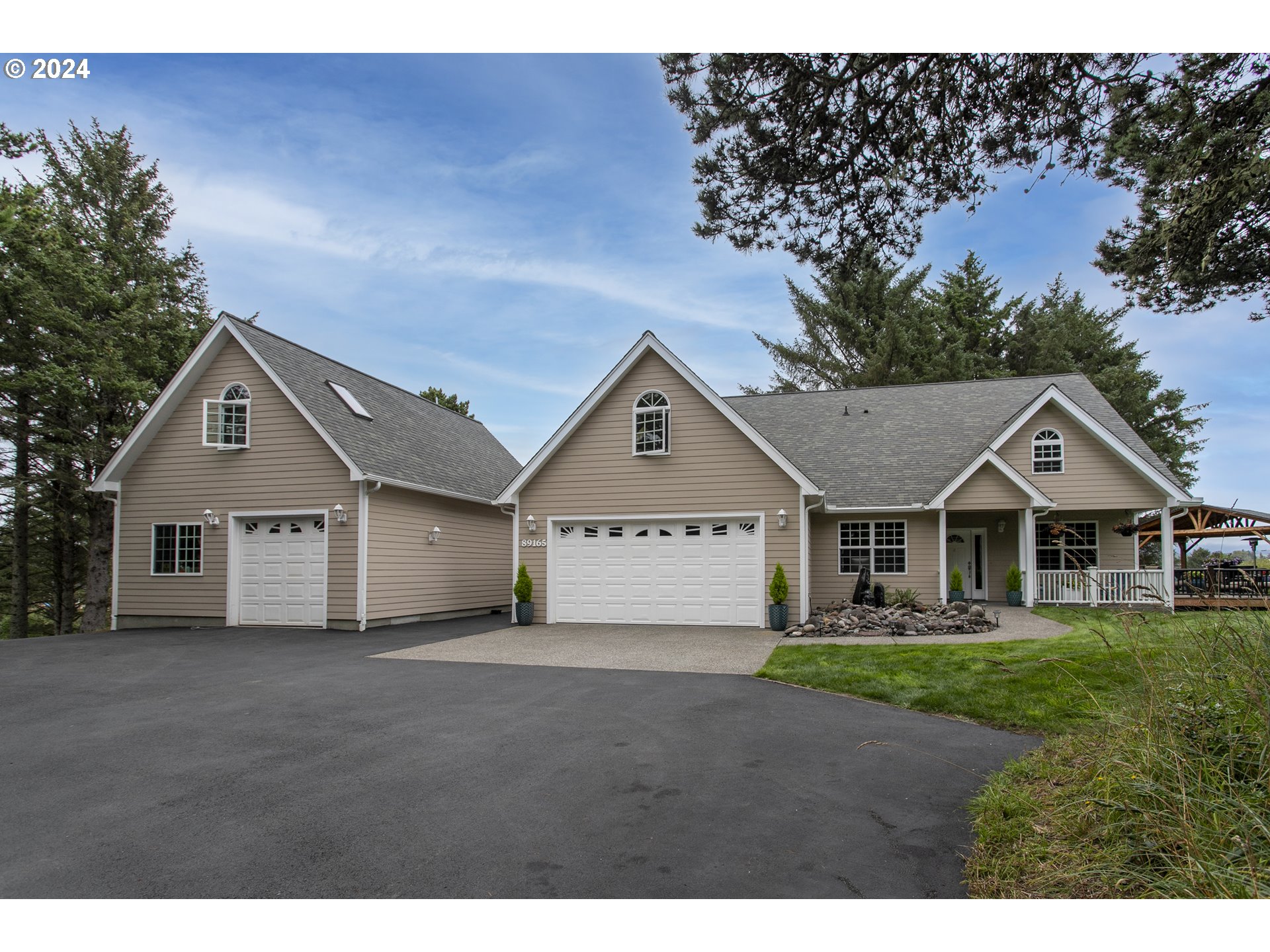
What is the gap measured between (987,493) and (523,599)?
10.8 m

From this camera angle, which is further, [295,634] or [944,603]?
[944,603]

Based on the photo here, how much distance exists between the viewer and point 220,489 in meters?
15.6

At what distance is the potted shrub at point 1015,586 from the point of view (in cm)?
1748

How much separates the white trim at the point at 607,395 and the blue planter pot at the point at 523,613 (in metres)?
2.30

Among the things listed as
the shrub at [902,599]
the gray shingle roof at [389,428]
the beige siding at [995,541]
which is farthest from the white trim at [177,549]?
the beige siding at [995,541]

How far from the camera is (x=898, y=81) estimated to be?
6941mm

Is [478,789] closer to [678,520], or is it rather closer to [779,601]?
[779,601]

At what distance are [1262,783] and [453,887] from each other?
3612 millimetres

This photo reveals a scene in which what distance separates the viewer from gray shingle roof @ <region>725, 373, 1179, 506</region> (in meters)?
17.4

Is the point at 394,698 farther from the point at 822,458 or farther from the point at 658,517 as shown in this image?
the point at 822,458

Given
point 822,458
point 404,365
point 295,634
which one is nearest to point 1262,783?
point 295,634

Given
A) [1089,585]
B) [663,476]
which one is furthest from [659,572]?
[1089,585]

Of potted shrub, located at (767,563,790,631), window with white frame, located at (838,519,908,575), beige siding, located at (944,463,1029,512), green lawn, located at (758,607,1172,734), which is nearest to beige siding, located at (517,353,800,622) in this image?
potted shrub, located at (767,563,790,631)

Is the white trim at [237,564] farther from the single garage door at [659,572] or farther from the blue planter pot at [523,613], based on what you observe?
the single garage door at [659,572]
